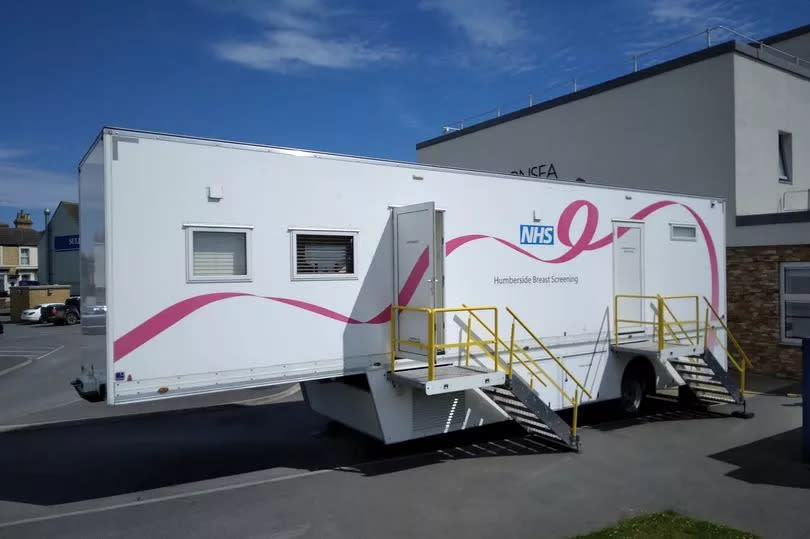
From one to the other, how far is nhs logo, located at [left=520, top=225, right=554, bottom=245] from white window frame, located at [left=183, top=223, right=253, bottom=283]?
3.92m

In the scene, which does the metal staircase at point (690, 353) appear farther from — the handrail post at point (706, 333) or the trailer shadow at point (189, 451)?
the trailer shadow at point (189, 451)

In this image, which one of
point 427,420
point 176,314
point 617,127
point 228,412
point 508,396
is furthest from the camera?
point 617,127

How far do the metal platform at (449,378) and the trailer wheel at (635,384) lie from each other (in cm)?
333

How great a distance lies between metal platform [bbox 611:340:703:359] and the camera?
9.51m

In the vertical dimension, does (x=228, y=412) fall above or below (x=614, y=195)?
below

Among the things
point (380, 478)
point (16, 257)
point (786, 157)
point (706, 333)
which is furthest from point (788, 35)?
point (16, 257)

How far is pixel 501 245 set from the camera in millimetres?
8633

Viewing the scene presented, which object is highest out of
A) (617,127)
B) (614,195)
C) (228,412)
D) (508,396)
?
(617,127)

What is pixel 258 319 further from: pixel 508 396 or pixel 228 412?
pixel 228 412

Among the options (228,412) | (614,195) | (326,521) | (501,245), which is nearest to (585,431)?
(501,245)

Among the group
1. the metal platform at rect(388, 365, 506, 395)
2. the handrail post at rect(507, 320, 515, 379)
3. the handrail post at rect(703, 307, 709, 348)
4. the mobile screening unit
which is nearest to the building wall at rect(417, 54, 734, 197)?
the handrail post at rect(703, 307, 709, 348)

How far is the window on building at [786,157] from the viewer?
15.6 metres

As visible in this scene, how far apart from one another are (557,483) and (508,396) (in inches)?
62.2

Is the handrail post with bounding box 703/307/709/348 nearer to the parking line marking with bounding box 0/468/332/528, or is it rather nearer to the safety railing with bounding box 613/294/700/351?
the safety railing with bounding box 613/294/700/351
